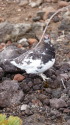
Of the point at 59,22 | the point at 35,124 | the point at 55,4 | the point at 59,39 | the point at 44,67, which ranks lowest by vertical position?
the point at 35,124

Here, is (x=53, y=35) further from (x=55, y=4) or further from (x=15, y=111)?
(x=15, y=111)

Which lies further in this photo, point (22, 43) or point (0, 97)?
point (22, 43)

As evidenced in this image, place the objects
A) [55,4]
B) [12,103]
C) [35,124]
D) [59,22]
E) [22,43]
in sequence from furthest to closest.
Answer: [55,4] → [59,22] → [22,43] → [12,103] → [35,124]

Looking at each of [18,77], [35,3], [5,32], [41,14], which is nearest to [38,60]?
[18,77]

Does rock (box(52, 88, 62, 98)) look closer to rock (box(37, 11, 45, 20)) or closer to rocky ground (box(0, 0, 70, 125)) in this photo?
rocky ground (box(0, 0, 70, 125))

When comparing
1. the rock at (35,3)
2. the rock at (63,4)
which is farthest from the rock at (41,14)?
the rock at (35,3)

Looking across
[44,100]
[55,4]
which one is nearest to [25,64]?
[44,100]

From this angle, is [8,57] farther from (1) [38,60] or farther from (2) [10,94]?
(2) [10,94]

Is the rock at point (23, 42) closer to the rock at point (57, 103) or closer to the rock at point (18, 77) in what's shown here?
the rock at point (18, 77)
